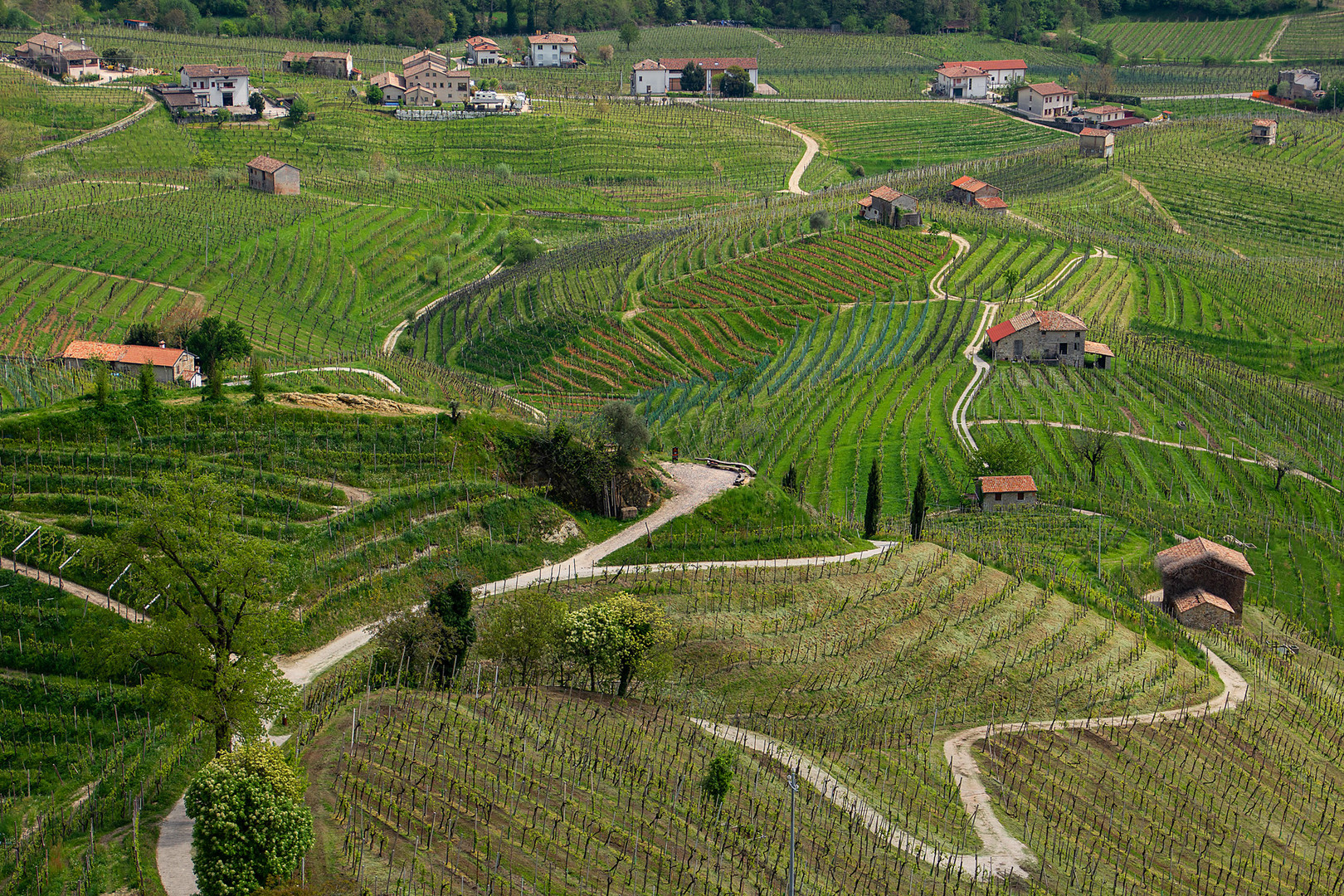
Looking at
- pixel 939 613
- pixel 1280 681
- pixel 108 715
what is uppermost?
pixel 108 715

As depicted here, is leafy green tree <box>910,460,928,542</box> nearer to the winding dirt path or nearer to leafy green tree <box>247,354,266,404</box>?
the winding dirt path

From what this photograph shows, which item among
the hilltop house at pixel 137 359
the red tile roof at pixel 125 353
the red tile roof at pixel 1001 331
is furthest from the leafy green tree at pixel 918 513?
the red tile roof at pixel 125 353

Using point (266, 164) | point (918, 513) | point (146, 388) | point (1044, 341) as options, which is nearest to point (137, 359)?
point (146, 388)

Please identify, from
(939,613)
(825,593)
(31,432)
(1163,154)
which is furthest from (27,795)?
(1163,154)

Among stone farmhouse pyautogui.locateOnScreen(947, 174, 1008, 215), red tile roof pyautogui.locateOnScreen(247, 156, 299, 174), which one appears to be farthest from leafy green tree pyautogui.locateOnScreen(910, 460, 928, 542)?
red tile roof pyautogui.locateOnScreen(247, 156, 299, 174)

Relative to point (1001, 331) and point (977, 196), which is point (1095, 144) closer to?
point (977, 196)

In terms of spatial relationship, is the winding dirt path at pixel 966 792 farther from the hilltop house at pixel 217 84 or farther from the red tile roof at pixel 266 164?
the hilltop house at pixel 217 84

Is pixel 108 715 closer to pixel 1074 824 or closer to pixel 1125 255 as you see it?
pixel 1074 824
